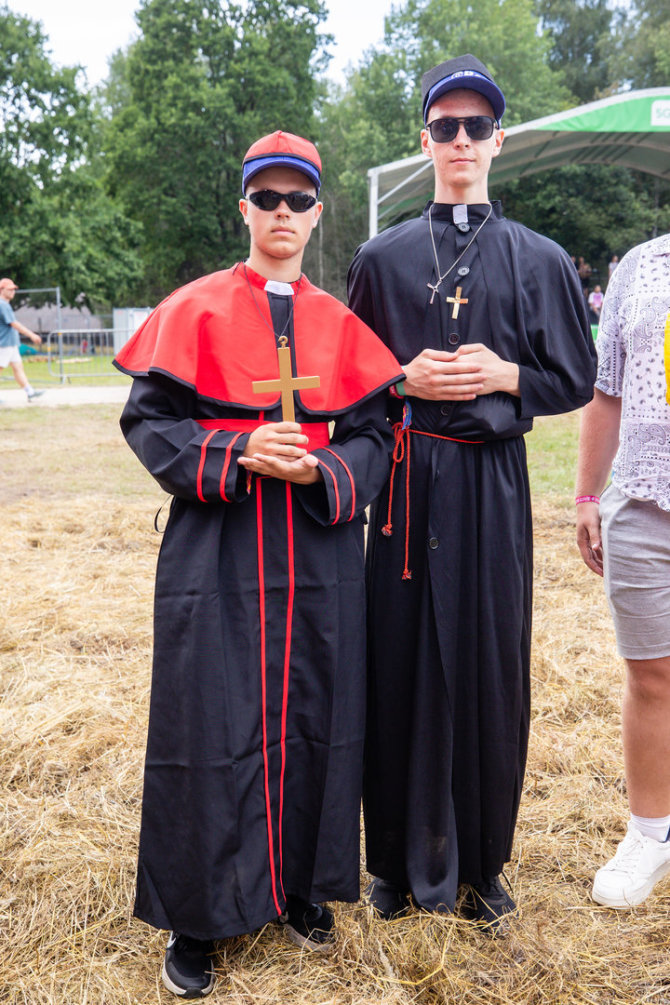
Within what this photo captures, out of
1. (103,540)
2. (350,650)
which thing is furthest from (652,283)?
(103,540)

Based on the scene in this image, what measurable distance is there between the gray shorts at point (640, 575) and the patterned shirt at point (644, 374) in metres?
0.07

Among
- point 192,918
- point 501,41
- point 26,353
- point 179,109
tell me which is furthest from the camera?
point 501,41

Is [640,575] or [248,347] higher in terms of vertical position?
[248,347]

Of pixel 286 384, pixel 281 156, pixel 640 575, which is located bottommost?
pixel 640 575

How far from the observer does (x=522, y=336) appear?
2.33 meters

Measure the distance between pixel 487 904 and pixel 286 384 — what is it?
1.52 metres

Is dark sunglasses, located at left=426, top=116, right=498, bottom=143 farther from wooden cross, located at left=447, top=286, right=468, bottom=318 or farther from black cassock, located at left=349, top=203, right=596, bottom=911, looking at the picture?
wooden cross, located at left=447, top=286, right=468, bottom=318

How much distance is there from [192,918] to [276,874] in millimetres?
225

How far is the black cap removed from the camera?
2.27 m

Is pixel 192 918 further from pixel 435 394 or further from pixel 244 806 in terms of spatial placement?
pixel 435 394

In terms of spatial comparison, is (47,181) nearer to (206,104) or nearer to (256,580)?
(206,104)

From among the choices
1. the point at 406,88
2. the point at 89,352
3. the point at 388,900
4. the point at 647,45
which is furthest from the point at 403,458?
the point at 647,45

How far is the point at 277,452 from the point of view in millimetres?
2031

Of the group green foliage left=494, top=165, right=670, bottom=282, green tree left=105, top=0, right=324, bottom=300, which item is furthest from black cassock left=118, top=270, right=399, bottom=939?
green tree left=105, top=0, right=324, bottom=300
